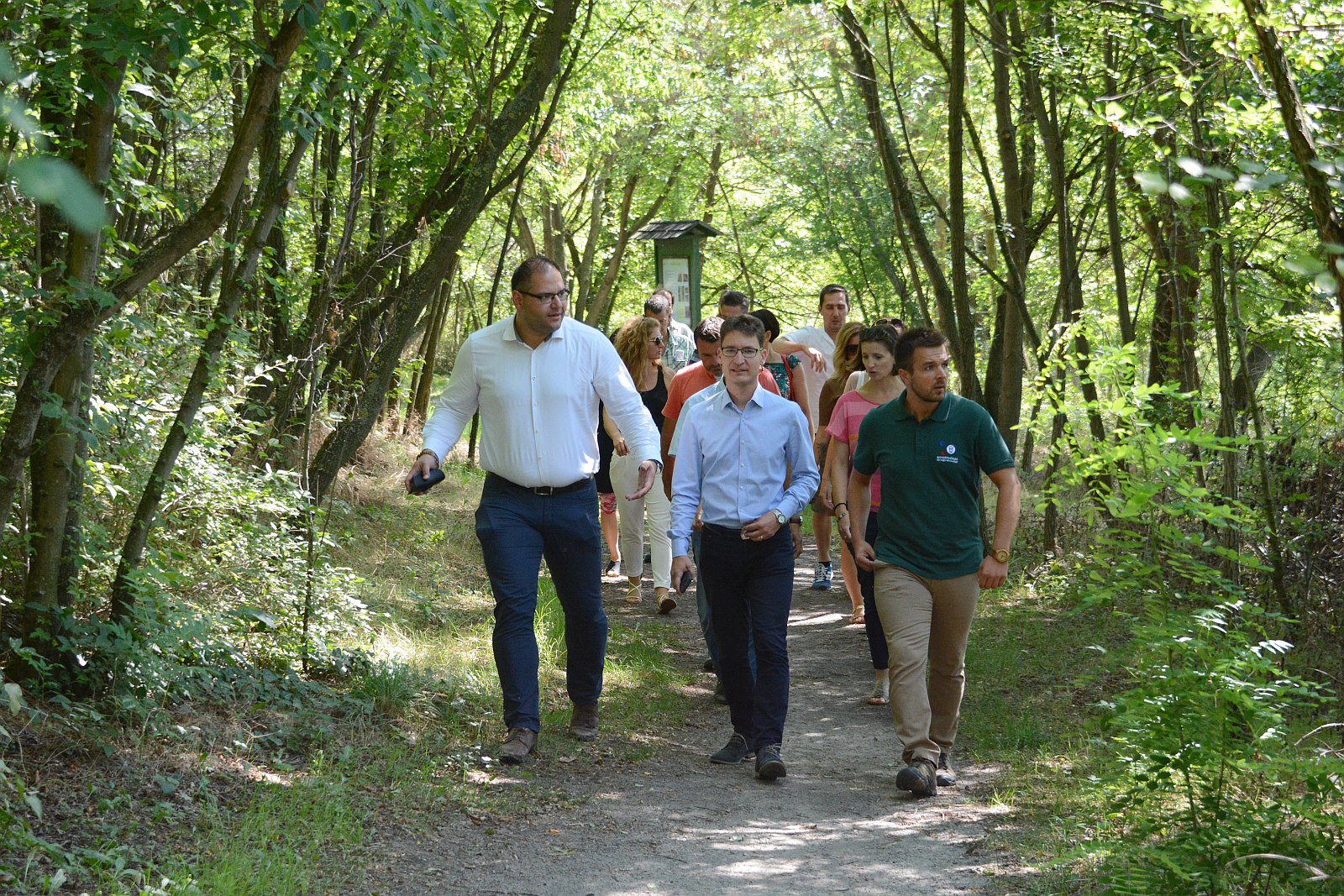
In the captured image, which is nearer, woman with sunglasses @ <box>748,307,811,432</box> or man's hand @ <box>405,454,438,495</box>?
man's hand @ <box>405,454,438,495</box>

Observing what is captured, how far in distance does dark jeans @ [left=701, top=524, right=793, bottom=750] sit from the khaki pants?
51 centimetres

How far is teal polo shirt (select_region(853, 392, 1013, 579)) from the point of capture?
5.97m

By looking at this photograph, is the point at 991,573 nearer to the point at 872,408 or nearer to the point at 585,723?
the point at 872,408

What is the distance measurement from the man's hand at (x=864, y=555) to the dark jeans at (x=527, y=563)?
52.6 inches

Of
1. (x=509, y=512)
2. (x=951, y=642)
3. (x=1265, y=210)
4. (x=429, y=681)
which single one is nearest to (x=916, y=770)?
(x=951, y=642)

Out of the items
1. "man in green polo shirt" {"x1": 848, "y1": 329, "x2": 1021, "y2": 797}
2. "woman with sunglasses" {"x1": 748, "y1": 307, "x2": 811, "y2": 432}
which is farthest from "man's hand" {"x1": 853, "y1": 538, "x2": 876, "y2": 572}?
"woman with sunglasses" {"x1": 748, "y1": 307, "x2": 811, "y2": 432}

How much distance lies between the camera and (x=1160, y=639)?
15.1ft

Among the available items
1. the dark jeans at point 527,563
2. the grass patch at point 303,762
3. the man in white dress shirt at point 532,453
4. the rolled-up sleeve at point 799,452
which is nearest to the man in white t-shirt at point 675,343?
the grass patch at point 303,762

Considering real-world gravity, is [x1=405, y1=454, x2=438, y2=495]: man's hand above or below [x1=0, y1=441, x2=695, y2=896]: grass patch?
above

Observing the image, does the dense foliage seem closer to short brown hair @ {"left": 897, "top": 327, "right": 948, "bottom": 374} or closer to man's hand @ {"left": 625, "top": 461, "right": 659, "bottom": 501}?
short brown hair @ {"left": 897, "top": 327, "right": 948, "bottom": 374}

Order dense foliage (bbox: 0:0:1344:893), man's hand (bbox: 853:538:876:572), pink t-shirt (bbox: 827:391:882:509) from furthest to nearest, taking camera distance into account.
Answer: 1. pink t-shirt (bbox: 827:391:882:509)
2. man's hand (bbox: 853:538:876:572)
3. dense foliage (bbox: 0:0:1344:893)

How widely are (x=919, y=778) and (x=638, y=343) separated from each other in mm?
4981

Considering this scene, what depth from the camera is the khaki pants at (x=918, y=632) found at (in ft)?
19.5

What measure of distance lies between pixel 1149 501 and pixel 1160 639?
1.76m
